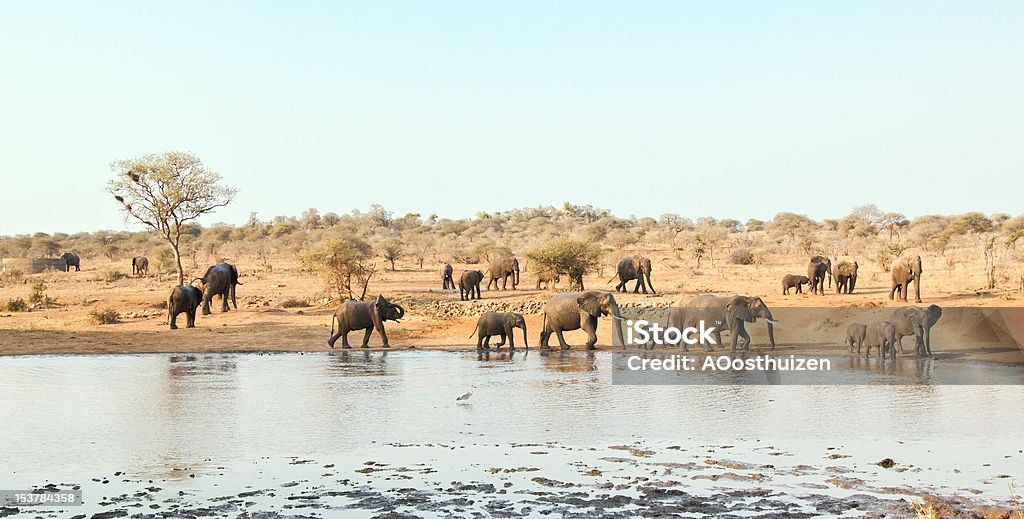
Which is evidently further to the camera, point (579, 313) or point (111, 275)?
point (111, 275)

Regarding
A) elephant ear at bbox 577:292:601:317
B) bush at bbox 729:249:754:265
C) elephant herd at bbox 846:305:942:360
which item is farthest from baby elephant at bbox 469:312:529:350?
bush at bbox 729:249:754:265

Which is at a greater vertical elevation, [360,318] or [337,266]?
[337,266]

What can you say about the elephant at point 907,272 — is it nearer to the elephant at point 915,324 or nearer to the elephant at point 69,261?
the elephant at point 915,324

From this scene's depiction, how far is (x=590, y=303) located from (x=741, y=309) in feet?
10.8

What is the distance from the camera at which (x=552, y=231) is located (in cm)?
7556

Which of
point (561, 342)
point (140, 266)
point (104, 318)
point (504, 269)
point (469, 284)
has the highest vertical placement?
point (140, 266)

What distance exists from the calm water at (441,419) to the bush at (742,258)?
1225 inches

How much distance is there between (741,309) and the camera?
21531 millimetres

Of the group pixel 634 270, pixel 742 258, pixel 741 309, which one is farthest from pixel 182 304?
pixel 742 258

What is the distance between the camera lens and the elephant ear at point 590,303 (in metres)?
22.6

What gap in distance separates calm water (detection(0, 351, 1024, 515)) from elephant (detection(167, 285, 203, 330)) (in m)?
7.97

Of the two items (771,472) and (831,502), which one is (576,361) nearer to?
(771,472)

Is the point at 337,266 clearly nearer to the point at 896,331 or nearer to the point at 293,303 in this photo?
the point at 293,303

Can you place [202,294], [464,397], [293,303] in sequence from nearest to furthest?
1. [464,397]
2. [202,294]
3. [293,303]
